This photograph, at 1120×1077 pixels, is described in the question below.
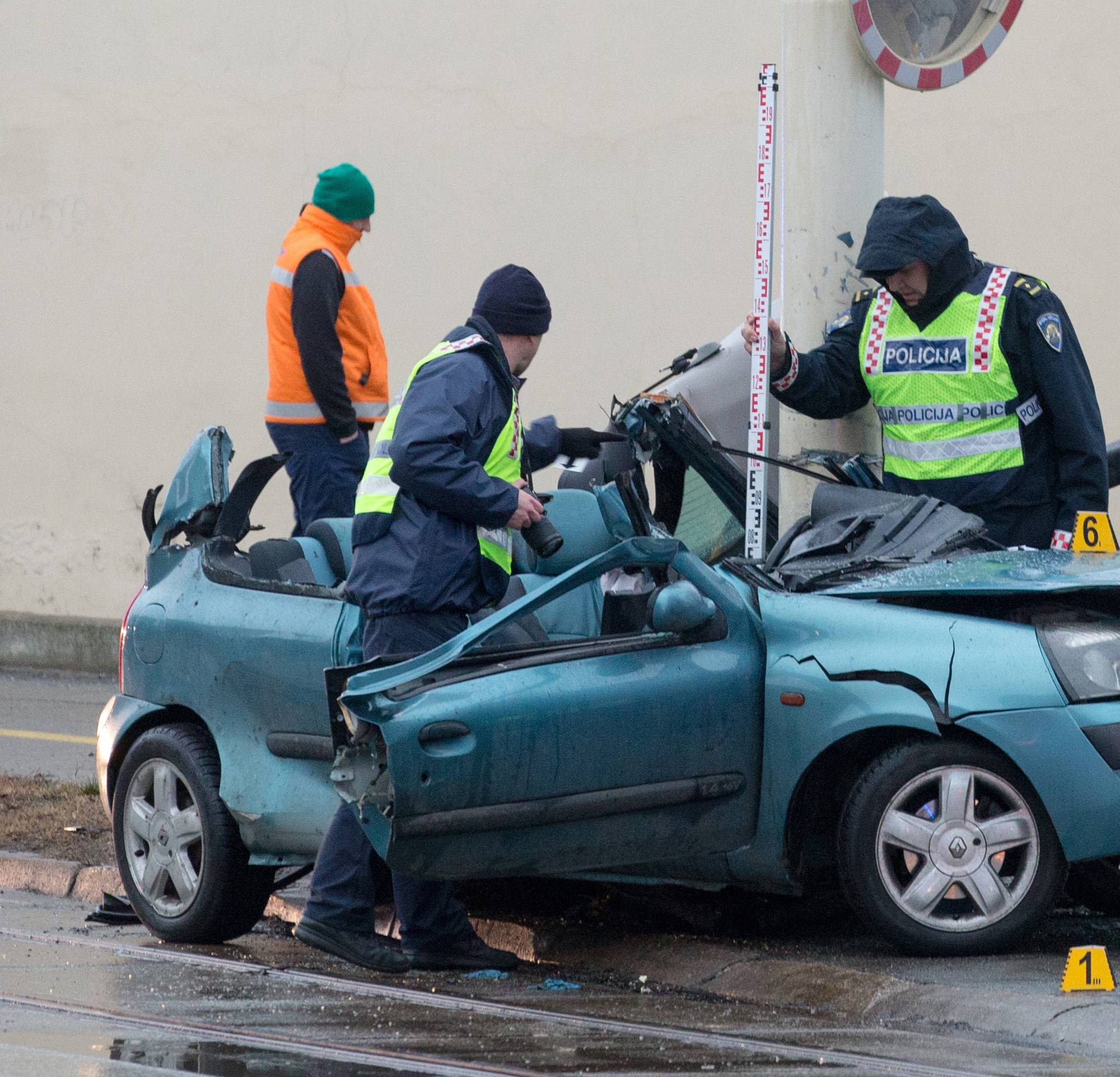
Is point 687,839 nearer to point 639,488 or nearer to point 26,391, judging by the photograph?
point 639,488

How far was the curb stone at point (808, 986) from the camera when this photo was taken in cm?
443

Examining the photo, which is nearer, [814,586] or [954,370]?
[814,586]

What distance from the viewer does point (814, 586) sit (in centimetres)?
526

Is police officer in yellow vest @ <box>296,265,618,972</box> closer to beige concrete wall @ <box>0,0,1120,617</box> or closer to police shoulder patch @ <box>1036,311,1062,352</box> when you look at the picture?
police shoulder patch @ <box>1036,311,1062,352</box>

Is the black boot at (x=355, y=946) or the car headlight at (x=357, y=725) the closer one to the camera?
the car headlight at (x=357, y=725)

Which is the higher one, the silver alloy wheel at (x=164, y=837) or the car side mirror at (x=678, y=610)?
the car side mirror at (x=678, y=610)

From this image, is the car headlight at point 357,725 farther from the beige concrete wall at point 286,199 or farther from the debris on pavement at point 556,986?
the beige concrete wall at point 286,199

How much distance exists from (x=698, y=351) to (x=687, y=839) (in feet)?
7.05

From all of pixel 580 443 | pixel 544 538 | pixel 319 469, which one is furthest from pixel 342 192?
pixel 544 538

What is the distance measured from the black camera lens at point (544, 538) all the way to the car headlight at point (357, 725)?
685 mm

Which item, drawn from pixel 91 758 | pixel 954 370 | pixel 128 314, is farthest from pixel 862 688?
pixel 128 314

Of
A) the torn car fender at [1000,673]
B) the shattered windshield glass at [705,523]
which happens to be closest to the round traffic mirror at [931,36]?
the shattered windshield glass at [705,523]

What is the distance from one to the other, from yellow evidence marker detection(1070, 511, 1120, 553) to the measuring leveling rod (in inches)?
41.2

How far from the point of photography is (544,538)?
529cm
